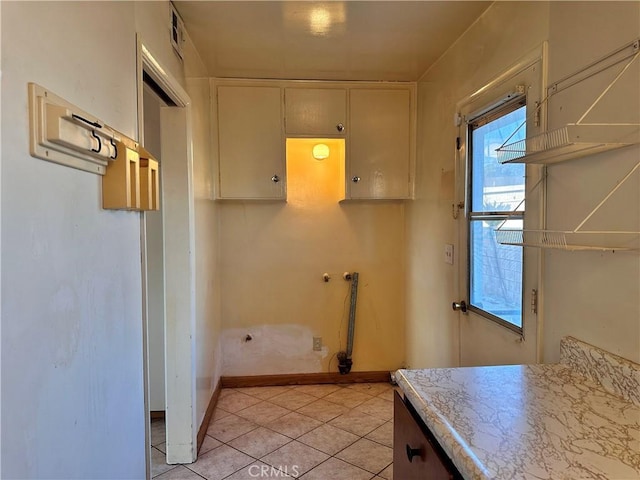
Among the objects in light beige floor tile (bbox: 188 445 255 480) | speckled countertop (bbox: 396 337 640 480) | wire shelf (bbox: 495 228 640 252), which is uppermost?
wire shelf (bbox: 495 228 640 252)

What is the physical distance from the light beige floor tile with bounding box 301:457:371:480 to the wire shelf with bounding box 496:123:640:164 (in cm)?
178

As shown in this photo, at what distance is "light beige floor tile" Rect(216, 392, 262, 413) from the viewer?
2.92 m

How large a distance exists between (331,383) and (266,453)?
3.68 feet


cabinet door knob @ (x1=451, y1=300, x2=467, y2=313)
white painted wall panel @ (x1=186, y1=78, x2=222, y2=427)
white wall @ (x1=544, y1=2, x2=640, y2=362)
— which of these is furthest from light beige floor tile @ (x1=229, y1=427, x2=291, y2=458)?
white wall @ (x1=544, y1=2, x2=640, y2=362)

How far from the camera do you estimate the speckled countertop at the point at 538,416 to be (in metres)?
0.85

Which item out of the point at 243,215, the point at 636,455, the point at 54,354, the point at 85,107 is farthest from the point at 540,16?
the point at 243,215

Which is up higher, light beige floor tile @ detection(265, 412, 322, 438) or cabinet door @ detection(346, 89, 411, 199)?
cabinet door @ detection(346, 89, 411, 199)

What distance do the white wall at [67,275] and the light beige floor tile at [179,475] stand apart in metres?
0.89

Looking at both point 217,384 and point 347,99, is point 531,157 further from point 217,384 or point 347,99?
A: point 217,384

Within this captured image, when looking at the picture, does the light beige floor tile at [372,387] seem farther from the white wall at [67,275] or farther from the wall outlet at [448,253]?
the white wall at [67,275]

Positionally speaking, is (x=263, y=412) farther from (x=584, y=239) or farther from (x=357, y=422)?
(x=584, y=239)

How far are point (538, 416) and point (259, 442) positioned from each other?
1876 mm

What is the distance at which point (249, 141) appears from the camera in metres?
2.97

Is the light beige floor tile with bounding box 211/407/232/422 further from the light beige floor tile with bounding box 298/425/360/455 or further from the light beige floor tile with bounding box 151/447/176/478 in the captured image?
the light beige floor tile with bounding box 298/425/360/455
